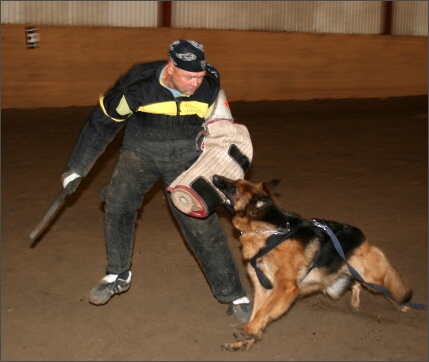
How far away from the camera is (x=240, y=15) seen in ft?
47.5

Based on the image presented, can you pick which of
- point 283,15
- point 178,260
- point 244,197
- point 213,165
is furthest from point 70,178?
point 283,15

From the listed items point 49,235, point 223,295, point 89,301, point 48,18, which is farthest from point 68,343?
point 48,18

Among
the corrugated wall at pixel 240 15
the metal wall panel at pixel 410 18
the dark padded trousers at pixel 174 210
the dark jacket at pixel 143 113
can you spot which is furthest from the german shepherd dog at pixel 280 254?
the metal wall panel at pixel 410 18

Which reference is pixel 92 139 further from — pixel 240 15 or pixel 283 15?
pixel 283 15

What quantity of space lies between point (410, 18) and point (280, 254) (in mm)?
13840

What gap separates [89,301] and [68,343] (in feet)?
1.98

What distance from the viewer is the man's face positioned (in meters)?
4.22

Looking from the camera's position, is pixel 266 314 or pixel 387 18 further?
pixel 387 18

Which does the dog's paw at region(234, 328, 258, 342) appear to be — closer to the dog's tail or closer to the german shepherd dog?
the german shepherd dog

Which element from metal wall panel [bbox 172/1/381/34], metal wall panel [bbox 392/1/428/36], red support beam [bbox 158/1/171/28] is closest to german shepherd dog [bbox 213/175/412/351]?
red support beam [bbox 158/1/171/28]

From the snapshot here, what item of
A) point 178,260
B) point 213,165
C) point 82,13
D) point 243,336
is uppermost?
point 213,165

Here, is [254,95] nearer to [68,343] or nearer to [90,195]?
[90,195]

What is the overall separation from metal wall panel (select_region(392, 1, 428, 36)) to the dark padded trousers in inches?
524

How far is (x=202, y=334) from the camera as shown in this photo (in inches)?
182
